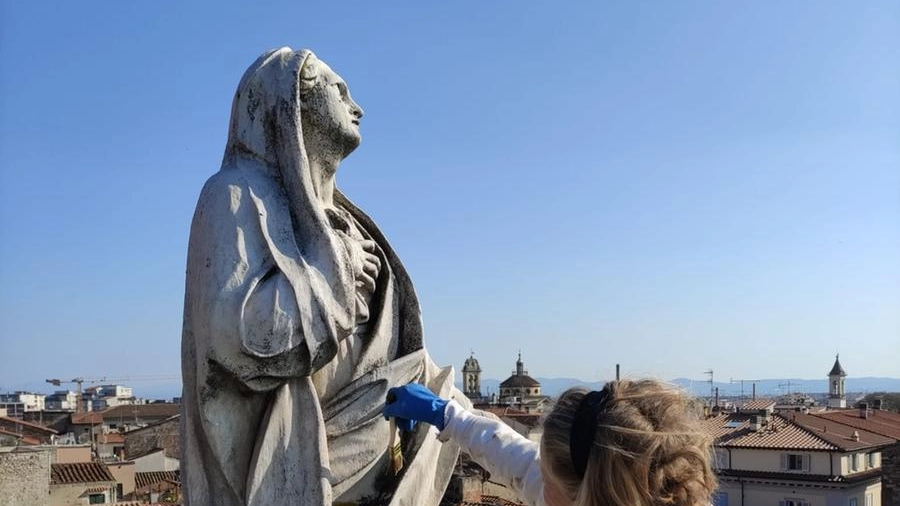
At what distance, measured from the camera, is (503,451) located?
3.33m

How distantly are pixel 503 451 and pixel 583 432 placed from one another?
0.92m

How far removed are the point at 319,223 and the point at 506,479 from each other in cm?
120

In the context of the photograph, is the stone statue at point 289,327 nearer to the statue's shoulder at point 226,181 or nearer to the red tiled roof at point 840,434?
the statue's shoulder at point 226,181

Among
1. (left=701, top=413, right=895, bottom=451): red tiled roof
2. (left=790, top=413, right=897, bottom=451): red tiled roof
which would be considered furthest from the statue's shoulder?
(left=790, top=413, right=897, bottom=451): red tiled roof

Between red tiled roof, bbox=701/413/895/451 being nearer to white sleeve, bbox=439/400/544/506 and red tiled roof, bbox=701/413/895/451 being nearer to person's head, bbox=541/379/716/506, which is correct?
white sleeve, bbox=439/400/544/506

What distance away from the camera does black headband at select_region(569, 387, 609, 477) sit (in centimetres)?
243

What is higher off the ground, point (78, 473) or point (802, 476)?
point (78, 473)

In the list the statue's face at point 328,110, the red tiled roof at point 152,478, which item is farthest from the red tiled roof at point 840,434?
the statue's face at point 328,110

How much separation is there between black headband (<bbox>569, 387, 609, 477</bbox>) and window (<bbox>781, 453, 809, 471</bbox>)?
118 ft

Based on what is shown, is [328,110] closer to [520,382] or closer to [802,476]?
[802,476]

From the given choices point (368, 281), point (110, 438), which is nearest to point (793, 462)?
point (110, 438)

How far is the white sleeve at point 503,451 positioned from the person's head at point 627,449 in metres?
0.65

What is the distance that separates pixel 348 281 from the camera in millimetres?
3738

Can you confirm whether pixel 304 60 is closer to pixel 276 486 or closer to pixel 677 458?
pixel 276 486
